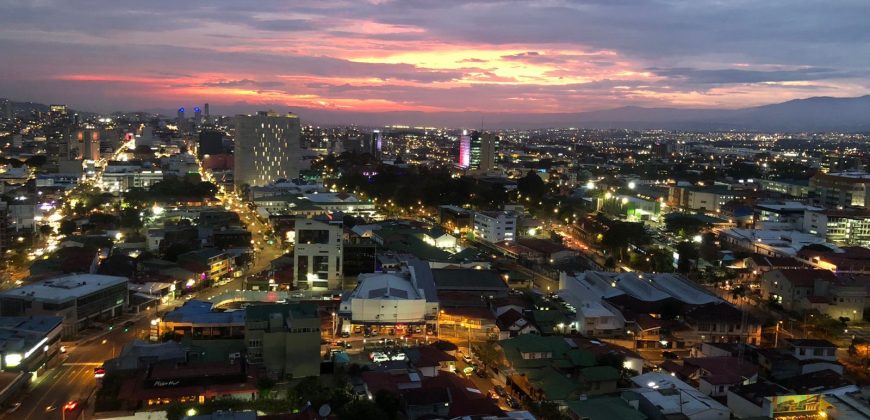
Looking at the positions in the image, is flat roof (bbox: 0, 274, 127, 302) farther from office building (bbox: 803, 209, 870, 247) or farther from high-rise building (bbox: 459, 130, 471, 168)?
high-rise building (bbox: 459, 130, 471, 168)

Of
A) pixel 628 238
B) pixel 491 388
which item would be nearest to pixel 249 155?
pixel 628 238

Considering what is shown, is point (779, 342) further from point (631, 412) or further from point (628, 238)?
point (628, 238)

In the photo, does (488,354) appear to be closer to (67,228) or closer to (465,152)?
(67,228)

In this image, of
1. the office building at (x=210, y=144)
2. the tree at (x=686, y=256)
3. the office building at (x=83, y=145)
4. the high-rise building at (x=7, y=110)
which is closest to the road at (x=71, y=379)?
the tree at (x=686, y=256)

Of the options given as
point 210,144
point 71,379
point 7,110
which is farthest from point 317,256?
point 7,110

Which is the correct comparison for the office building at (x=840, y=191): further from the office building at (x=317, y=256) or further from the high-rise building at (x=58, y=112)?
the high-rise building at (x=58, y=112)

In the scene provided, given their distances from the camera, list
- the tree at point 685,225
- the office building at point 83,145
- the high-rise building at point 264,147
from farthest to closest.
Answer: the office building at point 83,145 < the high-rise building at point 264,147 < the tree at point 685,225
